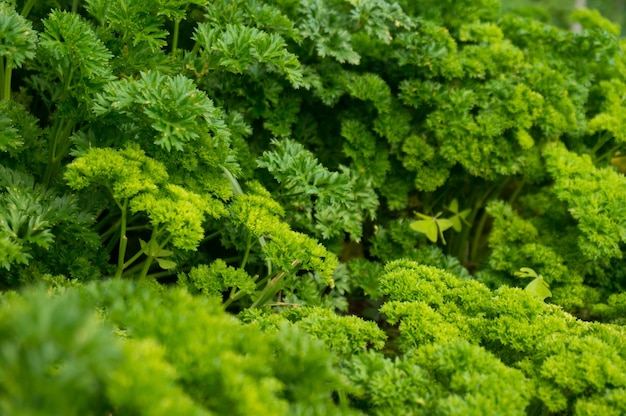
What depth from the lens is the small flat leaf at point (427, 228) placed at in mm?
2445

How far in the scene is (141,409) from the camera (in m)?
0.87

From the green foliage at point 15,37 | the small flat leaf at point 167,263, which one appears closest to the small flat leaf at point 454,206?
the small flat leaf at point 167,263

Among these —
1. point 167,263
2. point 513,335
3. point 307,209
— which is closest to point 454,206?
point 307,209

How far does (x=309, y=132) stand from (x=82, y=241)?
103 centimetres

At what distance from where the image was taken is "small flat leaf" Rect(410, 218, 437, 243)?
96.3 inches

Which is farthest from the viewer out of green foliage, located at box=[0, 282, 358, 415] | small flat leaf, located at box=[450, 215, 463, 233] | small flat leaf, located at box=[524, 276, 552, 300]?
small flat leaf, located at box=[450, 215, 463, 233]

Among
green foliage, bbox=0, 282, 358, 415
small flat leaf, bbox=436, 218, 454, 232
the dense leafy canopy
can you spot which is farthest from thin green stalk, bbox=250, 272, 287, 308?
small flat leaf, bbox=436, 218, 454, 232

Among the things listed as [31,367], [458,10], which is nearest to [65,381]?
[31,367]

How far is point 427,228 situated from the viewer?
247cm

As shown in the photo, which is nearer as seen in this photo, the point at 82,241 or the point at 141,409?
the point at 141,409

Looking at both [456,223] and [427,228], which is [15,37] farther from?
[456,223]

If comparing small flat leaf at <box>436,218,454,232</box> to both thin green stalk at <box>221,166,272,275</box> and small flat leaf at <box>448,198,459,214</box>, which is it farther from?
thin green stalk at <box>221,166,272,275</box>

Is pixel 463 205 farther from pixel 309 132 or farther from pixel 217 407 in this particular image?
pixel 217 407

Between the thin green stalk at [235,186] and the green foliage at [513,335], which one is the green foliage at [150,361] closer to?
the green foliage at [513,335]
